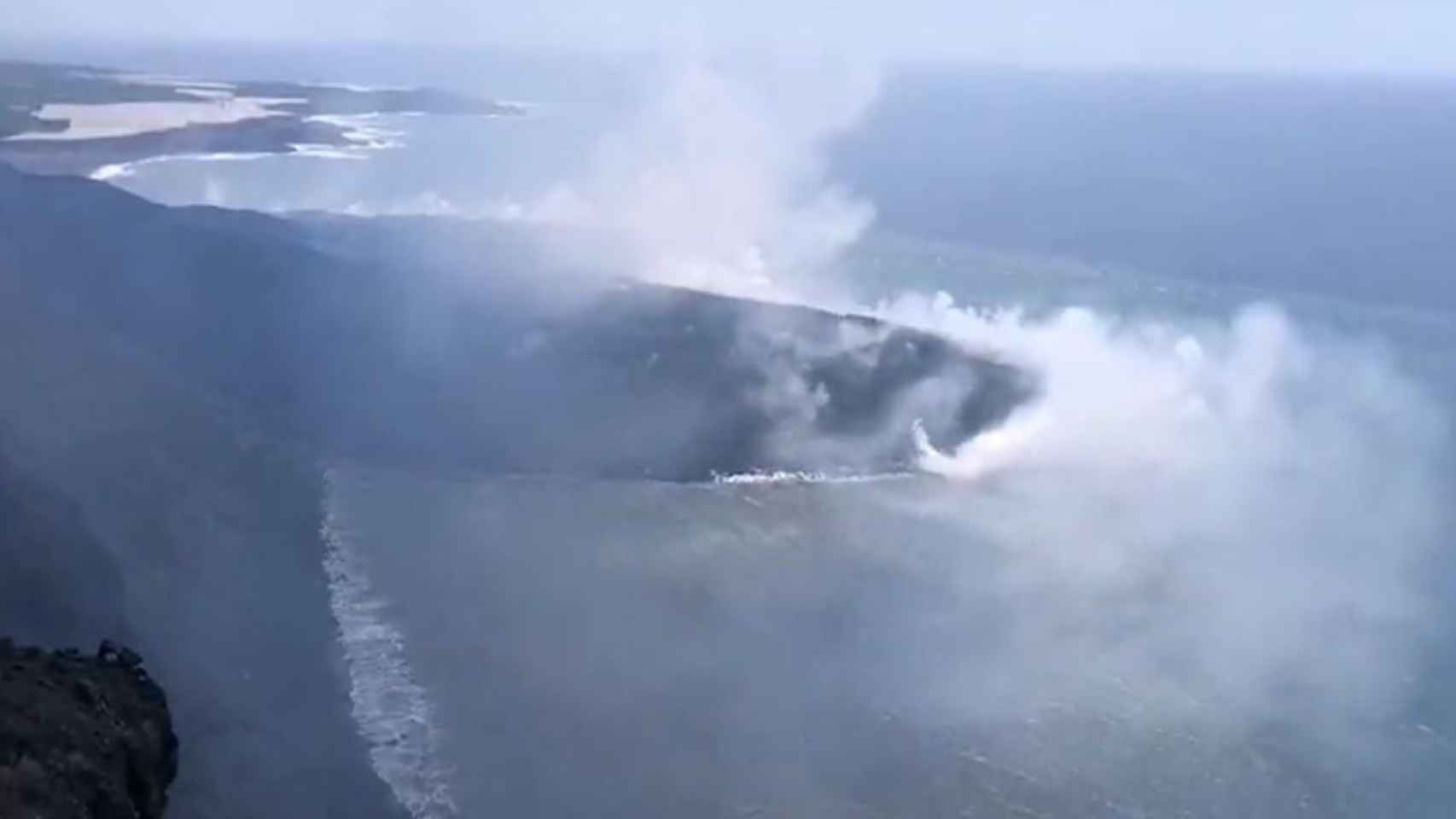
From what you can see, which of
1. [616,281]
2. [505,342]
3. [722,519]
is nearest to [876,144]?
[616,281]

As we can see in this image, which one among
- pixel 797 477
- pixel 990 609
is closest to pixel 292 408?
pixel 797 477

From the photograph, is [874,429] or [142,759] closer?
[142,759]

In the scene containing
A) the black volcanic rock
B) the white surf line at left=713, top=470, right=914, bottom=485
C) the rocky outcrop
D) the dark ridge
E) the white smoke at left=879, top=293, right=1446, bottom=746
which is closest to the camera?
the rocky outcrop

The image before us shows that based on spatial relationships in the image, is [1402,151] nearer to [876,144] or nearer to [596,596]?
[876,144]

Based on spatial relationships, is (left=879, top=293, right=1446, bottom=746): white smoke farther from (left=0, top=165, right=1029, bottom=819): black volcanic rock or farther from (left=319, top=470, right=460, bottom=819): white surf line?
(left=319, top=470, right=460, bottom=819): white surf line

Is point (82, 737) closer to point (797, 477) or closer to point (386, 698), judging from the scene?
point (386, 698)

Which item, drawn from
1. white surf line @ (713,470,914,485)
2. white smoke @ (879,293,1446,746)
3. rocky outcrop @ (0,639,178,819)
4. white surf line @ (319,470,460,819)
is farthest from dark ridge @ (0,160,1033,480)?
rocky outcrop @ (0,639,178,819)
